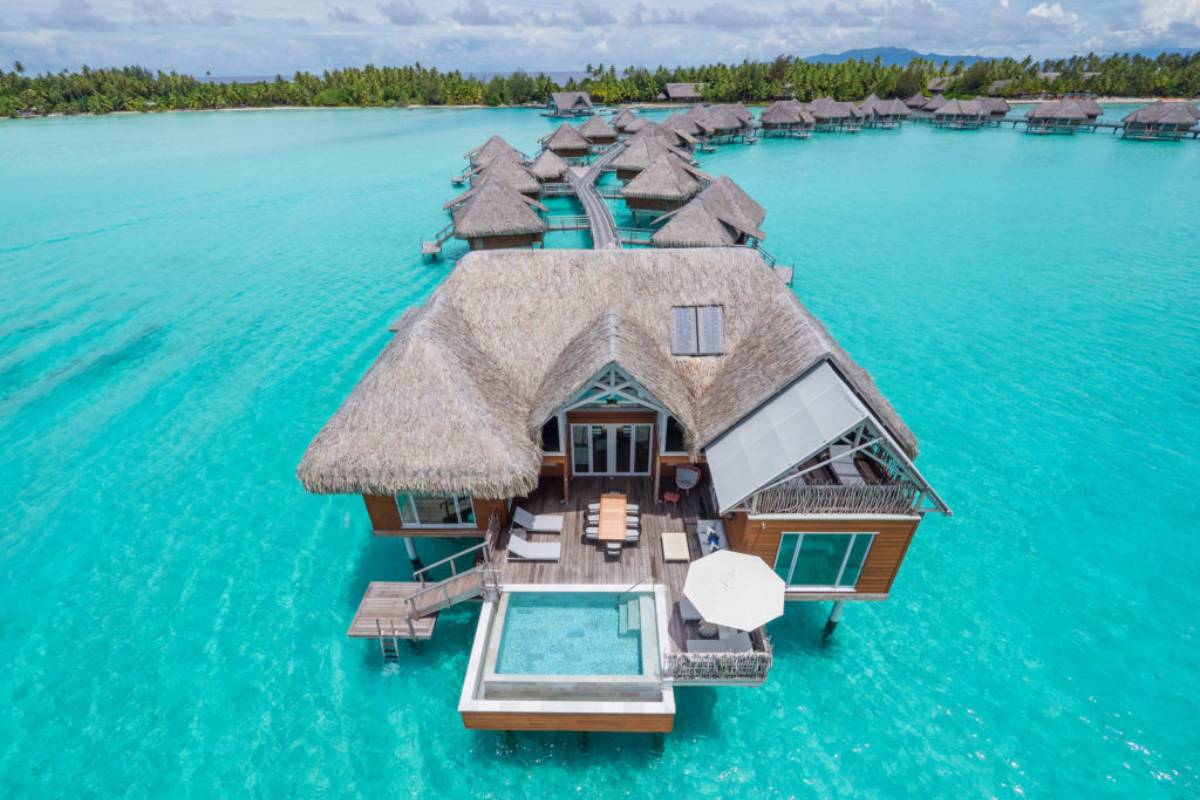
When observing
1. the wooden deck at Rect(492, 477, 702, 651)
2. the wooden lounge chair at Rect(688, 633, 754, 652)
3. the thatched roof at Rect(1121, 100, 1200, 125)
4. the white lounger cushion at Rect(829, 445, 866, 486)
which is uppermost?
the thatched roof at Rect(1121, 100, 1200, 125)

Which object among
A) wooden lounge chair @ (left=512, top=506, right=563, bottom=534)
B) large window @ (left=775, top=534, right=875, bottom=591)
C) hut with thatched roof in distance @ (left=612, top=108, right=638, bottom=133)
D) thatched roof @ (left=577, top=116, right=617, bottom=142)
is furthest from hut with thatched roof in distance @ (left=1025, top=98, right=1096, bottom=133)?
wooden lounge chair @ (left=512, top=506, right=563, bottom=534)

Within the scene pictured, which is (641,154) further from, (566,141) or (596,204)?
(566,141)

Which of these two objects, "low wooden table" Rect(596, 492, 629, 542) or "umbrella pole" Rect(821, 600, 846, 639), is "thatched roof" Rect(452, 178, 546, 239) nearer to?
"low wooden table" Rect(596, 492, 629, 542)

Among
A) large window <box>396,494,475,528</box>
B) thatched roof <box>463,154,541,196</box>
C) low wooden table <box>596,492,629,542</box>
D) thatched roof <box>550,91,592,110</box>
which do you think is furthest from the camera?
thatched roof <box>550,91,592,110</box>

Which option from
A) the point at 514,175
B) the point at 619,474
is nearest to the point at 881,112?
the point at 514,175

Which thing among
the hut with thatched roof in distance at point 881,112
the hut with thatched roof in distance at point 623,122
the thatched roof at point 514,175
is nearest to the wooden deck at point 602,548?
the thatched roof at point 514,175

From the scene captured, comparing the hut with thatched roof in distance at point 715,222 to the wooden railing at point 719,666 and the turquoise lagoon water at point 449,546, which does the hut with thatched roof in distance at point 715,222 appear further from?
the wooden railing at point 719,666
